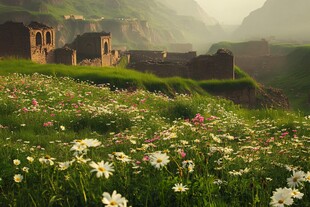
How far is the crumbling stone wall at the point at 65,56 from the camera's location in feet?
140

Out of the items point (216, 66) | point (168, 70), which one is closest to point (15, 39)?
point (168, 70)

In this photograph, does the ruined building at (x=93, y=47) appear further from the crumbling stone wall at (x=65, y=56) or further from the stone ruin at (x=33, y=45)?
the crumbling stone wall at (x=65, y=56)

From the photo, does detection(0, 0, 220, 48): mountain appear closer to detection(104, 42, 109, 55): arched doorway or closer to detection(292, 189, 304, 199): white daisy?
detection(104, 42, 109, 55): arched doorway

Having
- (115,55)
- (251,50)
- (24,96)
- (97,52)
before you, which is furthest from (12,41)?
(251,50)

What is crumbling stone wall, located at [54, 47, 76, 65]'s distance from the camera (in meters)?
42.6

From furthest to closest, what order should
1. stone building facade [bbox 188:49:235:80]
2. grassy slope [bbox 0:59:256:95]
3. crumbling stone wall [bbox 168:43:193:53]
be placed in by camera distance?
1. crumbling stone wall [bbox 168:43:193:53]
2. stone building facade [bbox 188:49:235:80]
3. grassy slope [bbox 0:59:256:95]

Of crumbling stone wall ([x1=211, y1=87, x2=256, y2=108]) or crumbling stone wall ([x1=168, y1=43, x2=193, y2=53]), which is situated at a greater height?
crumbling stone wall ([x1=168, y1=43, x2=193, y2=53])

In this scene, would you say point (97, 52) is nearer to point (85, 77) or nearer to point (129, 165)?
point (85, 77)

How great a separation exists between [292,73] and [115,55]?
27540mm

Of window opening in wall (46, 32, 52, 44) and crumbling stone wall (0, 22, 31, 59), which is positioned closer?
crumbling stone wall (0, 22, 31, 59)

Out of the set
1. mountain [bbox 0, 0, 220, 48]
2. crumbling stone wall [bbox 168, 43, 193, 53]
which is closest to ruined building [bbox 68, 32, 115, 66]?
mountain [bbox 0, 0, 220, 48]

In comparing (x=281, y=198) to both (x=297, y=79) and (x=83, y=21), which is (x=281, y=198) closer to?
(x=297, y=79)

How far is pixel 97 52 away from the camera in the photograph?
5144 cm

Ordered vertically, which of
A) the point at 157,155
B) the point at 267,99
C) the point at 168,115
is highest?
the point at 157,155
